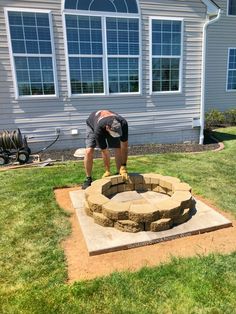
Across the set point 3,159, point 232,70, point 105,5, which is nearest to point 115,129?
point 3,159

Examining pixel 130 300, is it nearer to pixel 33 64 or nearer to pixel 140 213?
pixel 140 213

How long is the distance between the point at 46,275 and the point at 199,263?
1.50 m

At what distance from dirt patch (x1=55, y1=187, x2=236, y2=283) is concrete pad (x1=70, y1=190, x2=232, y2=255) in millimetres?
57

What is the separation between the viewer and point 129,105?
786 centimetres

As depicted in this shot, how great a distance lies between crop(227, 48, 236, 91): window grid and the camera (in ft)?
41.1

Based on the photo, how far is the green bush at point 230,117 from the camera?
12.1 m

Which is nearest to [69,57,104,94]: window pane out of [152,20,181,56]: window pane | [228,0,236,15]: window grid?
[152,20,181,56]: window pane

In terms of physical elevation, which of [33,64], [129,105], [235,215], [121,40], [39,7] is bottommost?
[235,215]

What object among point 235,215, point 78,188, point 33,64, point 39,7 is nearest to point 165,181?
point 235,215

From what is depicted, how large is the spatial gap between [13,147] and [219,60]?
9868mm

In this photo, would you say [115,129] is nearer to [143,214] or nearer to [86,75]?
[143,214]

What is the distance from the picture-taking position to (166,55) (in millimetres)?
7887

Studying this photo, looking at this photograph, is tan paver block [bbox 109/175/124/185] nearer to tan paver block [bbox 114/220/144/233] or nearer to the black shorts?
the black shorts

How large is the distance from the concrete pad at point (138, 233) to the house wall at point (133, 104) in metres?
4.10
